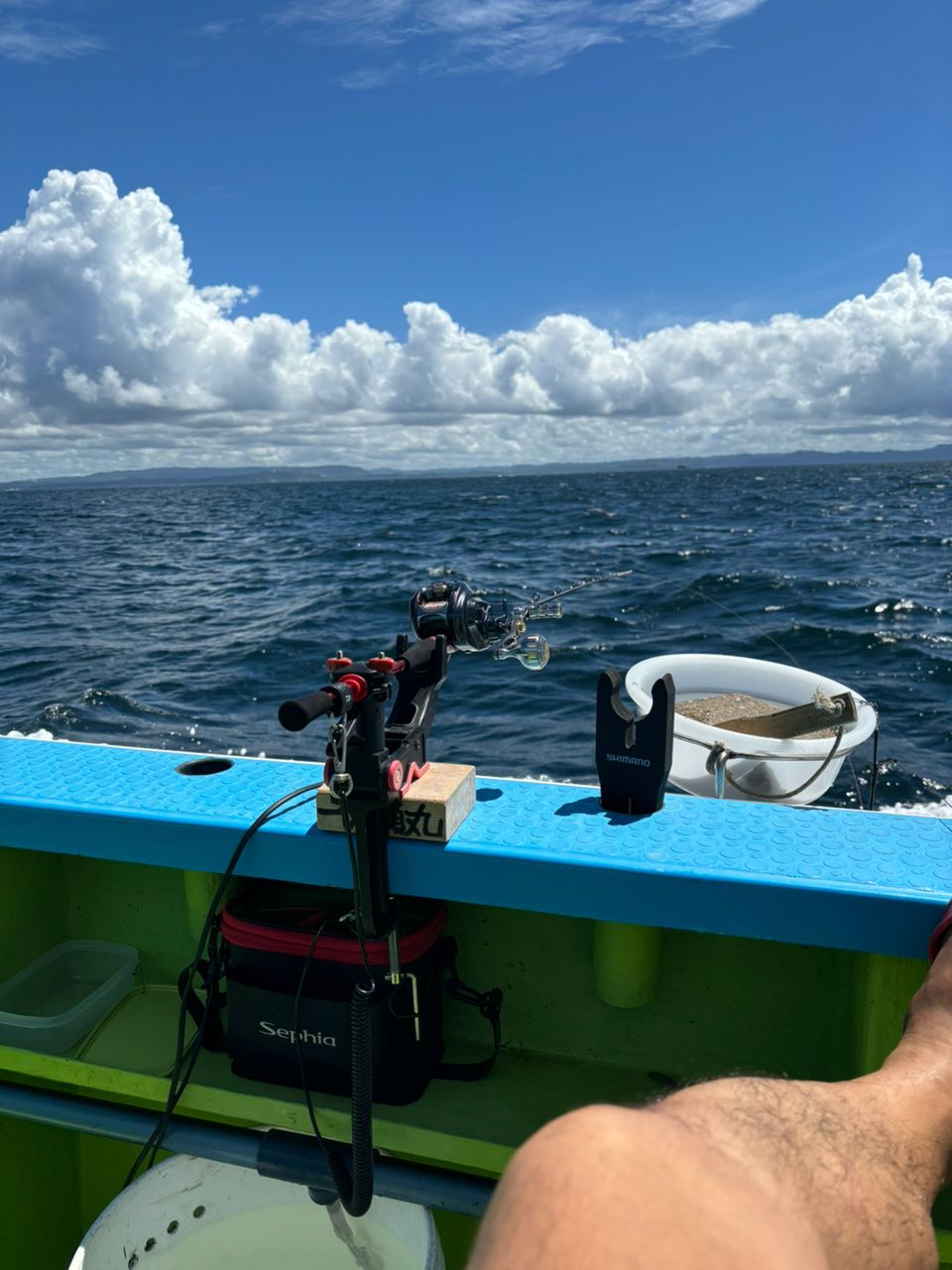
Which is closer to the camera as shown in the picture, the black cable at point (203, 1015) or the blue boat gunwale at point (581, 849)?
the blue boat gunwale at point (581, 849)

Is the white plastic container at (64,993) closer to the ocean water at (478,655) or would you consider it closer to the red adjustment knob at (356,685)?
the red adjustment knob at (356,685)

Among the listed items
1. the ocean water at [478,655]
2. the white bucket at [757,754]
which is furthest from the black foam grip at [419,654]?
the ocean water at [478,655]

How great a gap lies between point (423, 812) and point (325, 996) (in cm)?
48

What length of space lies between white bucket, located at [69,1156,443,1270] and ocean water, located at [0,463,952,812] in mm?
4379

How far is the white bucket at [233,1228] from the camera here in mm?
1721

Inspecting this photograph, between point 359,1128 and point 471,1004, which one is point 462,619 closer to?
point 471,1004

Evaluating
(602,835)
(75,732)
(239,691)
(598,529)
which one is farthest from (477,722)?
(598,529)

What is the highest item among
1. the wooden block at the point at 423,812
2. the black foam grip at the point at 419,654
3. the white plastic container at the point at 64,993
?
the black foam grip at the point at 419,654

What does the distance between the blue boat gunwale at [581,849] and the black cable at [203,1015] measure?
0.03m

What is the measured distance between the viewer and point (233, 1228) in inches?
73.0

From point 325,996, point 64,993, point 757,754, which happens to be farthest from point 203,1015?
point 757,754

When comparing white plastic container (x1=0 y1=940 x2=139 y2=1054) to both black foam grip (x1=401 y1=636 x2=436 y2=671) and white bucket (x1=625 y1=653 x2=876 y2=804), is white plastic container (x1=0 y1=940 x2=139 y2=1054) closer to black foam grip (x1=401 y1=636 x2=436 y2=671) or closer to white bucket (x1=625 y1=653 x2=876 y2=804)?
black foam grip (x1=401 y1=636 x2=436 y2=671)

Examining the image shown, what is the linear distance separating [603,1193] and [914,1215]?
19.2 inches

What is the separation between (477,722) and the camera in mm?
7902
